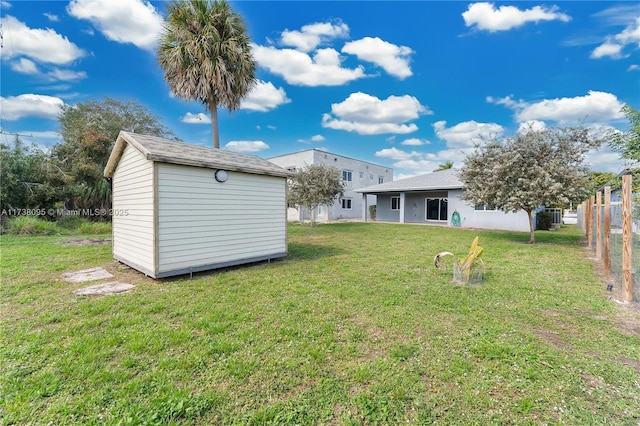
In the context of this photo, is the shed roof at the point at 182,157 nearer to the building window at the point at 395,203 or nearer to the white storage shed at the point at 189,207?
the white storage shed at the point at 189,207

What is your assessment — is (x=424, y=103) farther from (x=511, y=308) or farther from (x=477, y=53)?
(x=511, y=308)

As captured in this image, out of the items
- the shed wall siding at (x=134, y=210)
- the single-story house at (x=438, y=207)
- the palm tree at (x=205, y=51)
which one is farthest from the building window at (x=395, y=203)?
the shed wall siding at (x=134, y=210)

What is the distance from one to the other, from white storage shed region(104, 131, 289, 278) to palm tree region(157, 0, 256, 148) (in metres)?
6.00

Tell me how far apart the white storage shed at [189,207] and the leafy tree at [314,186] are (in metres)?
8.49

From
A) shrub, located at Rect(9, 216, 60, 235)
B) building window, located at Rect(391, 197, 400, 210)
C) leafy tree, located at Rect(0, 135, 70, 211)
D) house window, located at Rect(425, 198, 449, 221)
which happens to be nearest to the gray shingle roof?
building window, located at Rect(391, 197, 400, 210)

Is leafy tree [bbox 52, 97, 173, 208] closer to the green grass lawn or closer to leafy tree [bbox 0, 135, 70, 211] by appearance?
leafy tree [bbox 0, 135, 70, 211]

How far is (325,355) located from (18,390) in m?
2.59

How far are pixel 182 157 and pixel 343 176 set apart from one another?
23076 mm

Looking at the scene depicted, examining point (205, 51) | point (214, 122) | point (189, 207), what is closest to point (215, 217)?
point (189, 207)

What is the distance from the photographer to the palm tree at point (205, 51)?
10852 mm

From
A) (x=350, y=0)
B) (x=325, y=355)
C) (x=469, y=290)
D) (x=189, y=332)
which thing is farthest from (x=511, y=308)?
(x=350, y=0)

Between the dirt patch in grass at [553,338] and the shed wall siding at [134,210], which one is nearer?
the dirt patch in grass at [553,338]

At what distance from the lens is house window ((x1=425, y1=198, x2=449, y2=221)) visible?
19.2 m

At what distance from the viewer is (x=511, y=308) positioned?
3.98m
